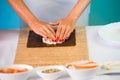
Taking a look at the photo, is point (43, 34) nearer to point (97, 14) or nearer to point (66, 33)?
point (66, 33)

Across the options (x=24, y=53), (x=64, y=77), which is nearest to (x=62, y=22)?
(x=24, y=53)

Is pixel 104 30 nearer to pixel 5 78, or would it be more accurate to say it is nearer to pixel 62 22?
pixel 62 22

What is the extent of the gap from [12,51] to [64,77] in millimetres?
313

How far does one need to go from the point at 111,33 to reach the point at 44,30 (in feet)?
1.03

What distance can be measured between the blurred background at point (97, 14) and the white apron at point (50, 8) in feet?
2.29

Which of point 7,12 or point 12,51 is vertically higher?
point 7,12

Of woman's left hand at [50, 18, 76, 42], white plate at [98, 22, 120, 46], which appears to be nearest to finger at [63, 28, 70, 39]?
woman's left hand at [50, 18, 76, 42]

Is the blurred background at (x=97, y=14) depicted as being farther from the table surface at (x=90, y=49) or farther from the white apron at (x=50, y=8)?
the table surface at (x=90, y=49)

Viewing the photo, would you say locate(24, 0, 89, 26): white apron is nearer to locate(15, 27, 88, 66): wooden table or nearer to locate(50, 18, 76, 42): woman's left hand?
locate(50, 18, 76, 42): woman's left hand

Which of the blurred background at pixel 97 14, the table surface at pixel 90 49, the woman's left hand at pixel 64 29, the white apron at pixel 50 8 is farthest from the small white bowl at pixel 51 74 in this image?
the blurred background at pixel 97 14

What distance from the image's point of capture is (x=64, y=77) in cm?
103

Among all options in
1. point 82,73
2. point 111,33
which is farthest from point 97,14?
point 82,73

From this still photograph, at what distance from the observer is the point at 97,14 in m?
2.47

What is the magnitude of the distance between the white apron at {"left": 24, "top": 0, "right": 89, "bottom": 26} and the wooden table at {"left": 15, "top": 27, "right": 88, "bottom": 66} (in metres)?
0.43
